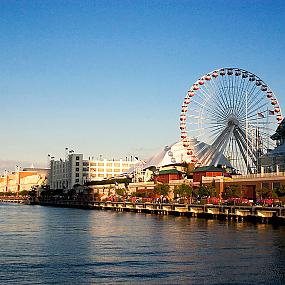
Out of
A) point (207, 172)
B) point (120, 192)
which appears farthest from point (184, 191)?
point (120, 192)

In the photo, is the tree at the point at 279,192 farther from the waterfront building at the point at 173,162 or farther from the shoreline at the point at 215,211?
the waterfront building at the point at 173,162

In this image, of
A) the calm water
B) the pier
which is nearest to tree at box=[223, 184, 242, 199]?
the pier

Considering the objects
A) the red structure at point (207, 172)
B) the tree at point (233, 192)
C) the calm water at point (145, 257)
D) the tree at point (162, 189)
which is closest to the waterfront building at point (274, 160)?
the tree at point (233, 192)

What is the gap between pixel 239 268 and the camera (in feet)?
136

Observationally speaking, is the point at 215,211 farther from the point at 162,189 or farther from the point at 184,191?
the point at 162,189

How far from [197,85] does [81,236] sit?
55.6 meters

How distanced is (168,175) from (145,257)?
4099 inches

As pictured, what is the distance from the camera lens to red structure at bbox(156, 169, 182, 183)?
150 meters

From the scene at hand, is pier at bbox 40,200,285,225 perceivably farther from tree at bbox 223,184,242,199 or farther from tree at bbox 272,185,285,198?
tree at bbox 272,185,285,198

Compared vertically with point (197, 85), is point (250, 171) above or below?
below

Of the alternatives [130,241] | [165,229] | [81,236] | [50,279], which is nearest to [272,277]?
[50,279]

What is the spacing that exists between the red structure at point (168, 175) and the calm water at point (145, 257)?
78.9 metres

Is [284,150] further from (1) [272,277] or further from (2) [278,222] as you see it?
(1) [272,277]

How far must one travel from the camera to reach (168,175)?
151 m
